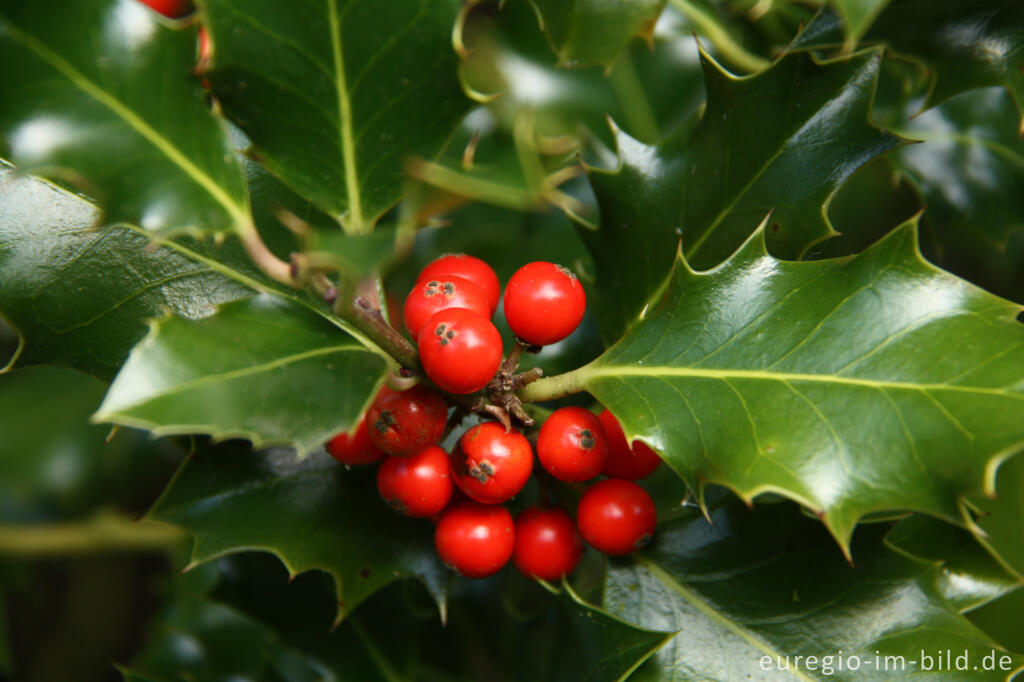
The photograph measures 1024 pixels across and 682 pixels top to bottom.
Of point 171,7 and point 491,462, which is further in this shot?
point 171,7

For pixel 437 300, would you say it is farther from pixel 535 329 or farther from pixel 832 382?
pixel 832 382

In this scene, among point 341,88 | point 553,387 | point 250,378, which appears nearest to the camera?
point 250,378

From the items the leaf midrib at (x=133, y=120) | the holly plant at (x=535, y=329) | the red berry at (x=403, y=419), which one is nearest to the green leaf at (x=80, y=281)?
the holly plant at (x=535, y=329)

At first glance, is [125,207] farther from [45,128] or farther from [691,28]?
[691,28]

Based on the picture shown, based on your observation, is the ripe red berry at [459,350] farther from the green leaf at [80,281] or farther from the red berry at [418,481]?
the green leaf at [80,281]

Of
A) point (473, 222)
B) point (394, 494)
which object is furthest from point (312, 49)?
point (473, 222)

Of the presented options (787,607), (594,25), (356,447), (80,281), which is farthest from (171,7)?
(787,607)

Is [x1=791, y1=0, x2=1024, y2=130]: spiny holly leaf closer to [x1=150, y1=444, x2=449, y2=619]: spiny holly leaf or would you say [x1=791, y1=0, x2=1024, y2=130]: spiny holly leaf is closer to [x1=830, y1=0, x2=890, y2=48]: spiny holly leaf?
[x1=830, y1=0, x2=890, y2=48]: spiny holly leaf
